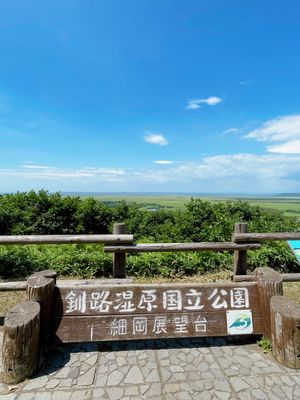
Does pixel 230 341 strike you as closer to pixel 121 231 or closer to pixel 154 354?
pixel 154 354

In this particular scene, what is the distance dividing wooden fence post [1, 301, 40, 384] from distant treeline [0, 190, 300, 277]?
3.10 metres

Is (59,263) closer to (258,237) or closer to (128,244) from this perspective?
(128,244)

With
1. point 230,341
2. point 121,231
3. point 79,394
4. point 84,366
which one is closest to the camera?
point 79,394

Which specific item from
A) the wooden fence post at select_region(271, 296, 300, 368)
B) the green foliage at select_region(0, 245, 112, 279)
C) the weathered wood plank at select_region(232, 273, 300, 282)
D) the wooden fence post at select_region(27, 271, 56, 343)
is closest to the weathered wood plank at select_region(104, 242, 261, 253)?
the weathered wood plank at select_region(232, 273, 300, 282)

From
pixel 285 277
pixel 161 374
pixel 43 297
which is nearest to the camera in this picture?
pixel 161 374

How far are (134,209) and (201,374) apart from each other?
27.7 feet

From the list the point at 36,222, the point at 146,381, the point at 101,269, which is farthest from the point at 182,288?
the point at 36,222

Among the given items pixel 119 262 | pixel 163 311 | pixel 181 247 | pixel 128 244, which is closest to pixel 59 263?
pixel 119 262

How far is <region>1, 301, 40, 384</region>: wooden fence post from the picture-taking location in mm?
2680

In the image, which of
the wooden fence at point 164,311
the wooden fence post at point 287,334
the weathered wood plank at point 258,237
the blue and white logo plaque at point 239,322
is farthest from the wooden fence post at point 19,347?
the weathered wood plank at point 258,237

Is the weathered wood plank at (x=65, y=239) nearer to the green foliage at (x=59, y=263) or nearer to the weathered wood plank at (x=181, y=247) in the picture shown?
the weathered wood plank at (x=181, y=247)

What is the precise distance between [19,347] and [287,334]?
2.75 m

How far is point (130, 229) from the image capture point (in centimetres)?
995

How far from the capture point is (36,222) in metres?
9.77
